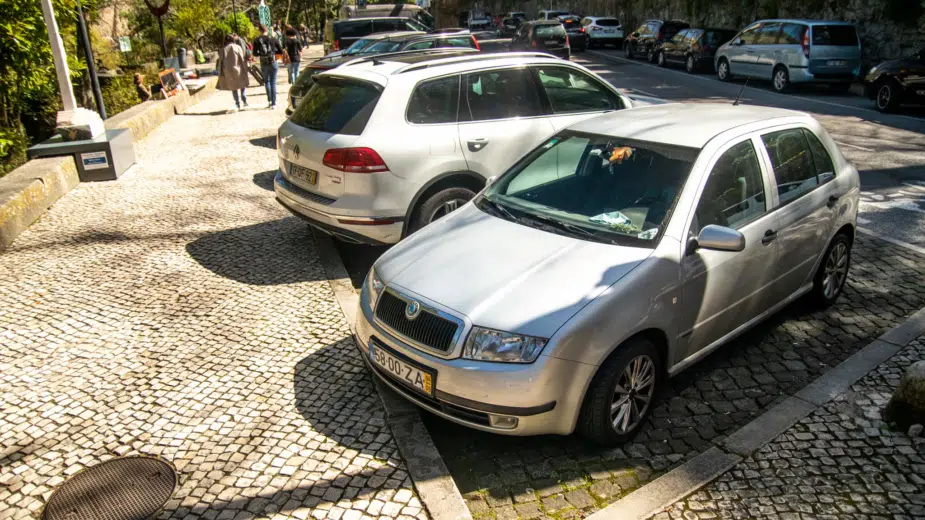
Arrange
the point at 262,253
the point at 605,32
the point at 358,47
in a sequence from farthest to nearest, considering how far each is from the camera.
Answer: the point at 605,32
the point at 358,47
the point at 262,253

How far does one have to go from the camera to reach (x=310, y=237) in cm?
754

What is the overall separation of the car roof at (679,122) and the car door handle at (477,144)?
4.98ft

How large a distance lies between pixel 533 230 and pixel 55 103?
48.3ft

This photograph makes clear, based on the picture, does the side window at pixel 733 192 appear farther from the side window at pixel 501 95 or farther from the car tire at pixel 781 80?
the car tire at pixel 781 80

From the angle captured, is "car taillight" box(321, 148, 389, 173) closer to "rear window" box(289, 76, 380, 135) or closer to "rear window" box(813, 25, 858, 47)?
"rear window" box(289, 76, 380, 135)

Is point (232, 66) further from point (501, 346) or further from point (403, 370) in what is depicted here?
point (501, 346)

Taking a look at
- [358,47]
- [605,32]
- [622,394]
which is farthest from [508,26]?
[622,394]

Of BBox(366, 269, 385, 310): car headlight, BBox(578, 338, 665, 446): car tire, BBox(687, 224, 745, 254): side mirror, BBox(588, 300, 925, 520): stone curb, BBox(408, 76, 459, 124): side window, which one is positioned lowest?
BBox(588, 300, 925, 520): stone curb

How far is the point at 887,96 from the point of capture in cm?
1563

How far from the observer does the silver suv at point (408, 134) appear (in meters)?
6.11

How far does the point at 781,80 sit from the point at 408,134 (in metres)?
16.8

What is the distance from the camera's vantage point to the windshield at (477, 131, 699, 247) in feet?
13.9

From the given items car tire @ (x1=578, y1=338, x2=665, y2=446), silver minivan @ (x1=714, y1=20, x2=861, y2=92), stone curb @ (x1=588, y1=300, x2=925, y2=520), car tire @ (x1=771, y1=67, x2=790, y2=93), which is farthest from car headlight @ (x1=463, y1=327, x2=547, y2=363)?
car tire @ (x1=771, y1=67, x2=790, y2=93)

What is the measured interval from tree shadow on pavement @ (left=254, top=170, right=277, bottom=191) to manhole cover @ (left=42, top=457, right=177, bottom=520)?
6.15 metres
